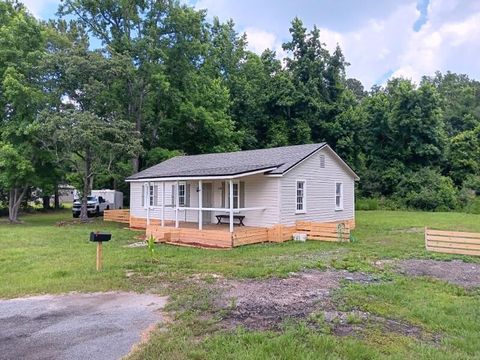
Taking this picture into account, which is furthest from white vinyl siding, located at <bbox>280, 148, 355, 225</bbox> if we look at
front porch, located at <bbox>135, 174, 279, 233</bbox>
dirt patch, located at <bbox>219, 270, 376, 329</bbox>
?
dirt patch, located at <bbox>219, 270, 376, 329</bbox>

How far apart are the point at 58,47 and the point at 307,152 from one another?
2221 centimetres

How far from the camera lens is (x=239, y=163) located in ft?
62.3

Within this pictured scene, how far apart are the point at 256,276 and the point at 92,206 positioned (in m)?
23.1

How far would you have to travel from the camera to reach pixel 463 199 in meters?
32.2

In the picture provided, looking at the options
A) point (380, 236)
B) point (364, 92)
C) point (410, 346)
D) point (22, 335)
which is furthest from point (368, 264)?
point (364, 92)

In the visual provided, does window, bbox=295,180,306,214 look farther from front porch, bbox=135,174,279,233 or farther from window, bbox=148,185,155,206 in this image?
window, bbox=148,185,155,206

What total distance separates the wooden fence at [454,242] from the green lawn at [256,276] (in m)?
0.58

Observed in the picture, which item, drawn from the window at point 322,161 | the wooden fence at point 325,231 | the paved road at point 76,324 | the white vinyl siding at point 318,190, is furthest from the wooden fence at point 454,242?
the paved road at point 76,324

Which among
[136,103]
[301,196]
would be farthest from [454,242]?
[136,103]

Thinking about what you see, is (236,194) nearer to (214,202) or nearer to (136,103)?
(214,202)

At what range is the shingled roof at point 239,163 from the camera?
16.4 m

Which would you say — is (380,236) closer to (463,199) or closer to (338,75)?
(463,199)

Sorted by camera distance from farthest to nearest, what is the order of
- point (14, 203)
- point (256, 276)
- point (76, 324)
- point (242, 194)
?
1. point (14, 203)
2. point (242, 194)
3. point (256, 276)
4. point (76, 324)

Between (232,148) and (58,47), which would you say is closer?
(58,47)
